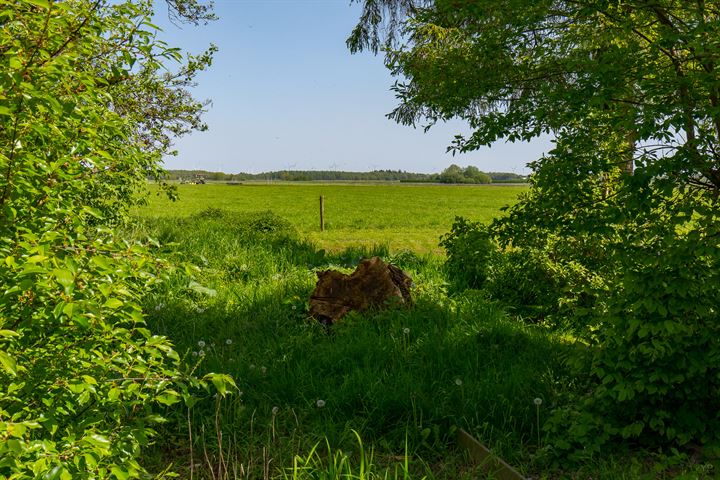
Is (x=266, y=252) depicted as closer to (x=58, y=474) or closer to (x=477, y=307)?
(x=477, y=307)

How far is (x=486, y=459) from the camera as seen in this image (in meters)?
3.61

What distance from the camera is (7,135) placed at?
101 inches

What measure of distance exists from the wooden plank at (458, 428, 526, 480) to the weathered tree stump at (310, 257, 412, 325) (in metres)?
2.62

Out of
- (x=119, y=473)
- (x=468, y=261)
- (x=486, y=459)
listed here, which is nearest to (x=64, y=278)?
(x=119, y=473)

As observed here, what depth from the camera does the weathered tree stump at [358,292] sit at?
645 cm

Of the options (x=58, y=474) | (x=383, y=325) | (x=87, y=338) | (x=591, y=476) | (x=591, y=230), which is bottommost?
(x=591, y=476)

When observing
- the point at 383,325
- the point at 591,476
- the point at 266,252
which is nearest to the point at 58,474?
the point at 591,476

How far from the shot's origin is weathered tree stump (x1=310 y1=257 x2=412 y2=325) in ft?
21.2

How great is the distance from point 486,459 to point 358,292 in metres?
3.24

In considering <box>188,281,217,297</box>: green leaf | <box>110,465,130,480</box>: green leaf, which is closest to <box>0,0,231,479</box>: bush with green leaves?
<box>110,465,130,480</box>: green leaf

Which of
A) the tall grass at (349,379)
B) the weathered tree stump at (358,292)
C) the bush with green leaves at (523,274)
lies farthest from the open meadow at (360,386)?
the bush with green leaves at (523,274)

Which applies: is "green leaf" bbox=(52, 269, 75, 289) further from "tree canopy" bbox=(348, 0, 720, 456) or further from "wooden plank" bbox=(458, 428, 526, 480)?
"tree canopy" bbox=(348, 0, 720, 456)

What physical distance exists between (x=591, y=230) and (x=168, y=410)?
4050mm

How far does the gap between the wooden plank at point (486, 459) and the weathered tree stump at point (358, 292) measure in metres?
2.62
